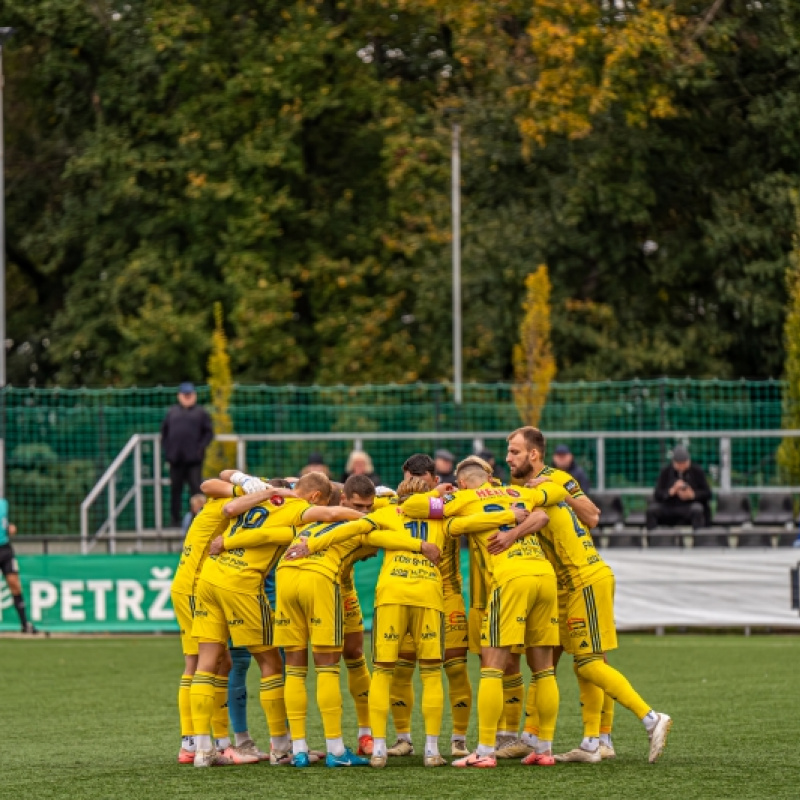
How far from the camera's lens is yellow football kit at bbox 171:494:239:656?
10.6 meters

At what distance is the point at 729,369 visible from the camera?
32062mm

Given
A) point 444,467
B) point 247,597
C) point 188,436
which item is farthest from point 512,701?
point 188,436

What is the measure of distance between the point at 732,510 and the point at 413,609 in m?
12.9

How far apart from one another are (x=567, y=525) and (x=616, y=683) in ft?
3.13

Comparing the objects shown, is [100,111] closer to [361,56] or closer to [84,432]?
[361,56]

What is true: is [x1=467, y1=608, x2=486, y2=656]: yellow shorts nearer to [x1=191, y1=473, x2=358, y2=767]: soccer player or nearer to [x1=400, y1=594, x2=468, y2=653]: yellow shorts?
[x1=400, y1=594, x2=468, y2=653]: yellow shorts

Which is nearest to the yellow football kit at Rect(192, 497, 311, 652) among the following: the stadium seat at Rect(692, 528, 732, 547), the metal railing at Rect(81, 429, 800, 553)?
the stadium seat at Rect(692, 528, 732, 547)

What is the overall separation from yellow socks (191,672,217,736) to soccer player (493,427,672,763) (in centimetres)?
204

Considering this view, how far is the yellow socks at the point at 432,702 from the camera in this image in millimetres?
9961

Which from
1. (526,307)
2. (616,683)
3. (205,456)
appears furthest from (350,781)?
(526,307)

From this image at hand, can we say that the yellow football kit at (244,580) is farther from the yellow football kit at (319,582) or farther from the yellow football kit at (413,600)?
the yellow football kit at (413,600)

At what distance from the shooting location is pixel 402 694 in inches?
413

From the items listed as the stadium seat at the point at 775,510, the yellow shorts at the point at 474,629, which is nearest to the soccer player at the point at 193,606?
the yellow shorts at the point at 474,629

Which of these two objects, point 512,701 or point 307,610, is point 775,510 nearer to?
point 512,701
